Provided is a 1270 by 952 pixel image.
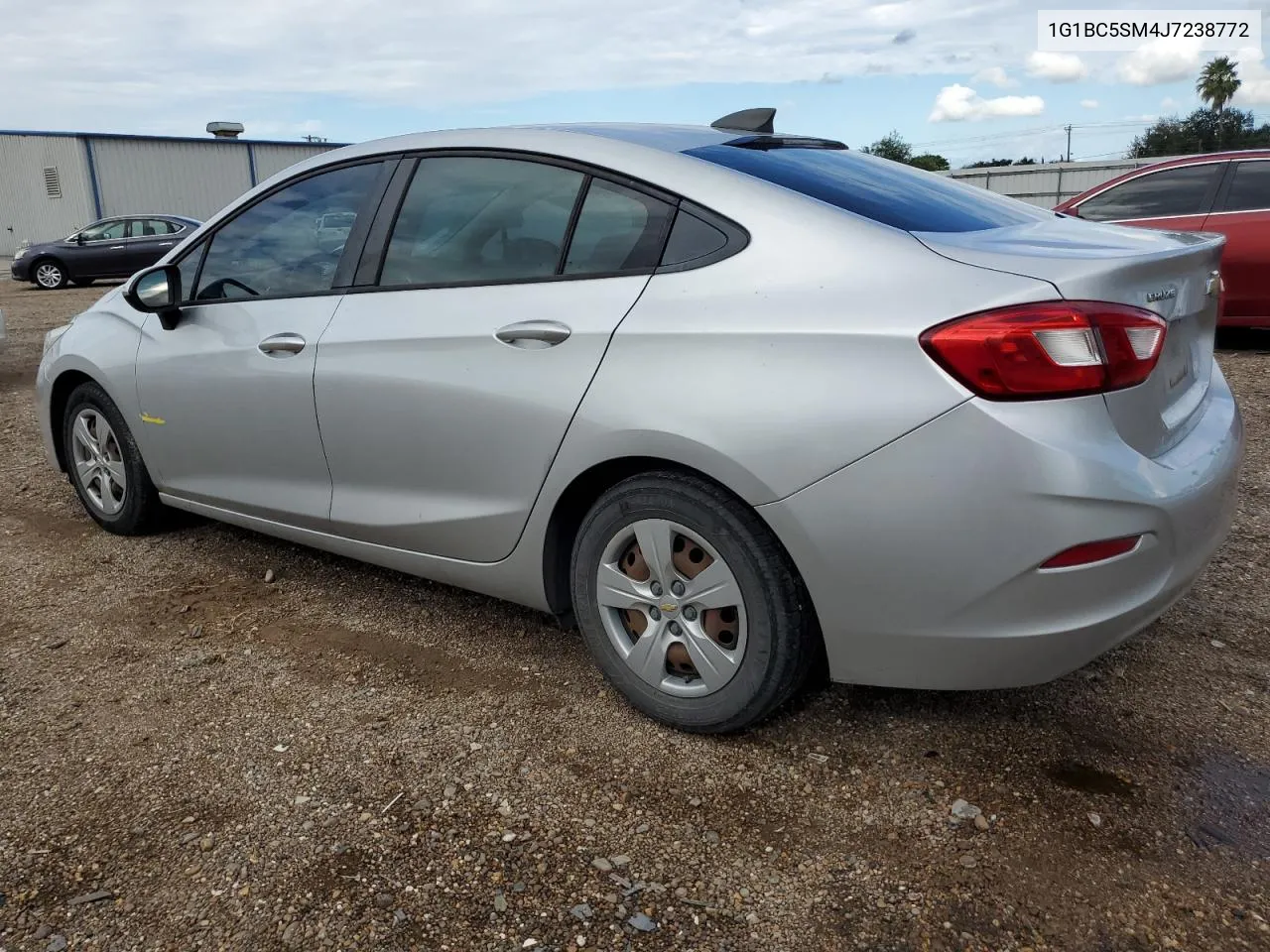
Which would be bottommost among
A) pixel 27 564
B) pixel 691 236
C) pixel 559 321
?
pixel 27 564

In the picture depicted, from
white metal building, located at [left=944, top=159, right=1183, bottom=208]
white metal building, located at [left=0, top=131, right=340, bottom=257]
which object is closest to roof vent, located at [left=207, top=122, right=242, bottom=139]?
white metal building, located at [left=0, top=131, right=340, bottom=257]

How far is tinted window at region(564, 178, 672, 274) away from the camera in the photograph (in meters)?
2.60

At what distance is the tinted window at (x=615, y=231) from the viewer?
2.60 metres

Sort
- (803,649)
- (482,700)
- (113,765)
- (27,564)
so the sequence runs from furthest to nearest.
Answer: (27,564), (482,700), (113,765), (803,649)

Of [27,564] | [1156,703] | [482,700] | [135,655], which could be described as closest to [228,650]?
[135,655]

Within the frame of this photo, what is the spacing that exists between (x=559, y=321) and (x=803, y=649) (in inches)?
41.1

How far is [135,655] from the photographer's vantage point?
3289mm

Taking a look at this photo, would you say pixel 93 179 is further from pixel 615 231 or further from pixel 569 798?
pixel 569 798

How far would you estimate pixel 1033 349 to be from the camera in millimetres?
2072

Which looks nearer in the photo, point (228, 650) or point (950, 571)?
point (950, 571)

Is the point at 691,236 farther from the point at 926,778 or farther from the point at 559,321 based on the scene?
the point at 926,778

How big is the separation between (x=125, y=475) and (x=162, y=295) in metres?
0.89

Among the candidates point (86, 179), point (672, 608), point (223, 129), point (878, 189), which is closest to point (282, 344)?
point (672, 608)

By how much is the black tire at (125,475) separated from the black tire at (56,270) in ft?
56.7
